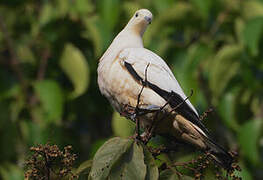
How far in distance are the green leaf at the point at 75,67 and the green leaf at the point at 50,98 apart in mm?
127

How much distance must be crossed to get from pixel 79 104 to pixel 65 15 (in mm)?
746

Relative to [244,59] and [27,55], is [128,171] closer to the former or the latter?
[244,59]

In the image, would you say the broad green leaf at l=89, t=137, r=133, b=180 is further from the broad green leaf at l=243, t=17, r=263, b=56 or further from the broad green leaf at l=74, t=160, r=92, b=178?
the broad green leaf at l=243, t=17, r=263, b=56

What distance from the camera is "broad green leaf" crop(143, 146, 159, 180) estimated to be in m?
2.24

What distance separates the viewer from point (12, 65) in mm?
5066

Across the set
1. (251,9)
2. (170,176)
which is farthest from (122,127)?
(170,176)

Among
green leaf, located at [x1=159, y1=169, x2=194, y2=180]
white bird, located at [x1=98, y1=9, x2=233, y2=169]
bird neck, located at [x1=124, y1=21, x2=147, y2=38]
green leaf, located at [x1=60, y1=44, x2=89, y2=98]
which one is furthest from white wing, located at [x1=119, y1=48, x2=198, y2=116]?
green leaf, located at [x1=60, y1=44, x2=89, y2=98]

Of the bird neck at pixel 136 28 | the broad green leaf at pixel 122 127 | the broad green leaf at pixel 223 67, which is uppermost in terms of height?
the bird neck at pixel 136 28

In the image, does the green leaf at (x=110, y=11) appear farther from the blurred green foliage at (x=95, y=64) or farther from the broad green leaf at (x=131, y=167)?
the broad green leaf at (x=131, y=167)

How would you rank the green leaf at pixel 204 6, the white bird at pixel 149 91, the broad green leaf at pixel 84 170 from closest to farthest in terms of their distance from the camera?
the broad green leaf at pixel 84 170
the white bird at pixel 149 91
the green leaf at pixel 204 6

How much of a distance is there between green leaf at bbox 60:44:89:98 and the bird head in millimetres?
1294

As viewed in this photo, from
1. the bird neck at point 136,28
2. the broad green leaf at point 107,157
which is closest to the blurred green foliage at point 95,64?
the bird neck at point 136,28

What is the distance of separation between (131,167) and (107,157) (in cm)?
10

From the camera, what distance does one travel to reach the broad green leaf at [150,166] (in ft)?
7.36
